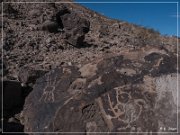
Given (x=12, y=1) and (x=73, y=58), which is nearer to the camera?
(x=73, y=58)

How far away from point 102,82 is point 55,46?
4355 mm

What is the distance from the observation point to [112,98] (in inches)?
192

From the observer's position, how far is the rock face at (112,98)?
461 centimetres

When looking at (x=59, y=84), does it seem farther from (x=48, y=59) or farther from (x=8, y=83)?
(x=48, y=59)

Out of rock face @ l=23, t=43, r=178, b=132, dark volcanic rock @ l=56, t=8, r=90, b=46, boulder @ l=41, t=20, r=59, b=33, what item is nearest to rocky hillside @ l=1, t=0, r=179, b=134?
rock face @ l=23, t=43, r=178, b=132

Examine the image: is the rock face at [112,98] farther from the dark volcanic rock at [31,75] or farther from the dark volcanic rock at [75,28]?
the dark volcanic rock at [75,28]

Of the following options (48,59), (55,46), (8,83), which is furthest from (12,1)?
(8,83)

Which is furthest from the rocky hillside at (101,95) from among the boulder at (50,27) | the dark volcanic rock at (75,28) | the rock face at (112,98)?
the boulder at (50,27)

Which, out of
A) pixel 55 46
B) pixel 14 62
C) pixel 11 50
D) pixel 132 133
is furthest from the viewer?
pixel 55 46

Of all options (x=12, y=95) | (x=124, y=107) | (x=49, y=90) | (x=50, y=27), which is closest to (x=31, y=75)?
(x=12, y=95)

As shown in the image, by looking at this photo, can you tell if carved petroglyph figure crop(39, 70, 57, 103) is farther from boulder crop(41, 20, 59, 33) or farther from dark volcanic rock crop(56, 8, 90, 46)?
boulder crop(41, 20, 59, 33)

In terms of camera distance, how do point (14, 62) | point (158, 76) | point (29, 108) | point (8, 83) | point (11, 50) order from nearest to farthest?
point (158, 76) → point (29, 108) → point (8, 83) → point (14, 62) → point (11, 50)

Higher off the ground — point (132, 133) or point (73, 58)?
point (73, 58)

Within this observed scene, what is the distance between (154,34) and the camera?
45.1 ft
